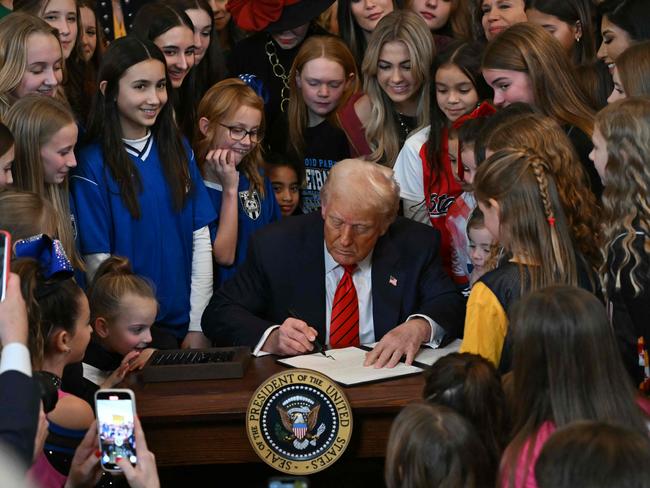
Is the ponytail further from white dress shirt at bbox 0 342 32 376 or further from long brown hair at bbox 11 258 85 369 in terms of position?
white dress shirt at bbox 0 342 32 376

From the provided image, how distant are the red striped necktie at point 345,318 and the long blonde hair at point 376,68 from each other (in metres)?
1.05

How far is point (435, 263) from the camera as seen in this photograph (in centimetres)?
411

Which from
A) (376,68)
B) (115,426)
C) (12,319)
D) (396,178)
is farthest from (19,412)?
(376,68)

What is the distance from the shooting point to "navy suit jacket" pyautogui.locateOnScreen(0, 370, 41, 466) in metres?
2.33

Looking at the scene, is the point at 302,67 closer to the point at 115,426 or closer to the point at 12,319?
the point at 115,426

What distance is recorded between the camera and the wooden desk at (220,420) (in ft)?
11.1

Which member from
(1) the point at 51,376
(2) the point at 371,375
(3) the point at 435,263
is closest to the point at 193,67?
(3) the point at 435,263

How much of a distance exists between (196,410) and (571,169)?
4.21 feet

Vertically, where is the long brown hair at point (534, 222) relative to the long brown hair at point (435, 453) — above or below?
above

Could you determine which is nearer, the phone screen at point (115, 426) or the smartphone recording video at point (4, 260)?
the smartphone recording video at point (4, 260)

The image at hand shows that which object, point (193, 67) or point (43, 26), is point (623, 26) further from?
point (43, 26)

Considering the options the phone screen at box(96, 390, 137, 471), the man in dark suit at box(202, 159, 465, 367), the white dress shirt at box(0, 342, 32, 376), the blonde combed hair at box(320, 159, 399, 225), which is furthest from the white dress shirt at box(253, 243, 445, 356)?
the white dress shirt at box(0, 342, 32, 376)

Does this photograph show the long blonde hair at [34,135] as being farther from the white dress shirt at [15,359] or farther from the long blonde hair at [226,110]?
the white dress shirt at [15,359]

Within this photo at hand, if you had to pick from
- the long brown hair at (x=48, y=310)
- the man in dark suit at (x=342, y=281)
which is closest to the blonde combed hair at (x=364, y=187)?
the man in dark suit at (x=342, y=281)
